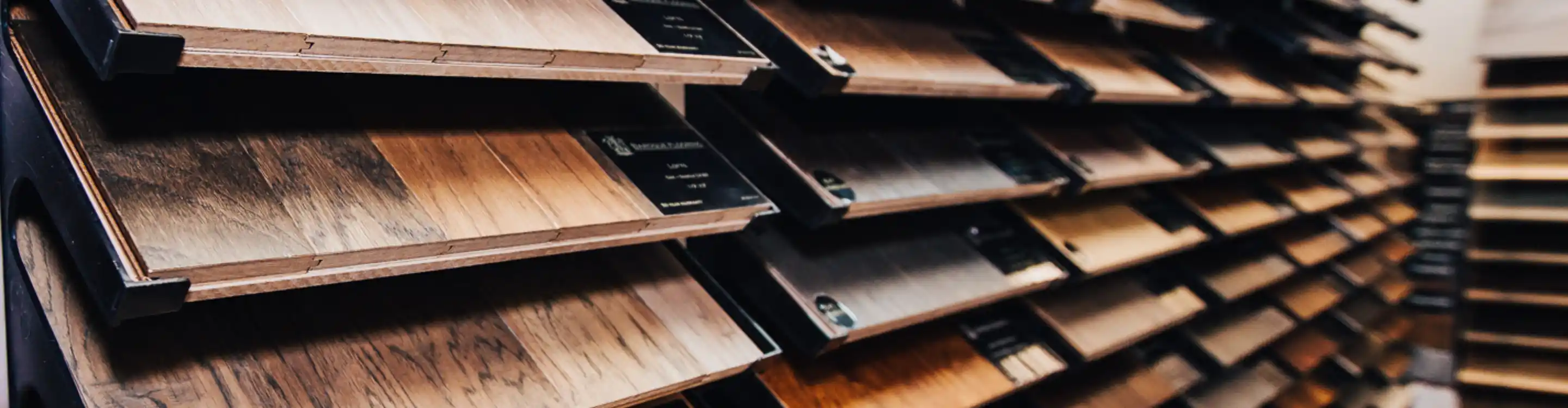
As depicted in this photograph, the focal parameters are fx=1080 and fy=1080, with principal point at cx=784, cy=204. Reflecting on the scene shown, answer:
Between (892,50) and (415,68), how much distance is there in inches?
38.3

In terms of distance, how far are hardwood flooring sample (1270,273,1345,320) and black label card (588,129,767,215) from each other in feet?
10.0

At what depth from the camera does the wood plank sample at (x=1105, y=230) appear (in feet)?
7.40

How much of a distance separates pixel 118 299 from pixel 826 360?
1.16 meters

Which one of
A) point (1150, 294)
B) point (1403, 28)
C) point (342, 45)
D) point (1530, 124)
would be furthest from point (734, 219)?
point (1530, 124)

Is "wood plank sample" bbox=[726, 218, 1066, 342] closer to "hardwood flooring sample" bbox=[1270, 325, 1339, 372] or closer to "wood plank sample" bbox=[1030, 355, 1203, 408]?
"wood plank sample" bbox=[1030, 355, 1203, 408]

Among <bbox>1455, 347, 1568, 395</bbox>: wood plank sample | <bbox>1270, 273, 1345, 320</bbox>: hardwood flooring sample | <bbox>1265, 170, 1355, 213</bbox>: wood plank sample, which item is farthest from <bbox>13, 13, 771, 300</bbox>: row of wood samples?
<bbox>1455, 347, 1568, 395</bbox>: wood plank sample

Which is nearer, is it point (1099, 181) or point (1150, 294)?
point (1099, 181)

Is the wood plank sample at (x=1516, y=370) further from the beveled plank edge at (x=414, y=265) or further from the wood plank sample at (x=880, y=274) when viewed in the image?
the beveled plank edge at (x=414, y=265)

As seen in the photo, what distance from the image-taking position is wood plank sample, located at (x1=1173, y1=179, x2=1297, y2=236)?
3000 millimetres

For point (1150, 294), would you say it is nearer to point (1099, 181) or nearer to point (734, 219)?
point (1099, 181)

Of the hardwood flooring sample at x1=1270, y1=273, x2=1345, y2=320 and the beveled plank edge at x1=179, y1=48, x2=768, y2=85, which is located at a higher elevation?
the beveled plank edge at x1=179, y1=48, x2=768, y2=85

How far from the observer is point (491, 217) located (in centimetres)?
111

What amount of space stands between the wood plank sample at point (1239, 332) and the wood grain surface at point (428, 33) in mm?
2193

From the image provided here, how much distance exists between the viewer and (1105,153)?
249cm
